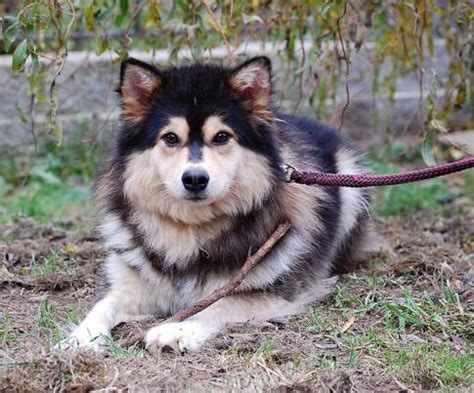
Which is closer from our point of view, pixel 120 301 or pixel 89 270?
pixel 120 301

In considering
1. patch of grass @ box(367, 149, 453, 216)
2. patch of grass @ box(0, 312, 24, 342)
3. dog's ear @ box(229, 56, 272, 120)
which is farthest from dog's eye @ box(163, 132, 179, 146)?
patch of grass @ box(367, 149, 453, 216)

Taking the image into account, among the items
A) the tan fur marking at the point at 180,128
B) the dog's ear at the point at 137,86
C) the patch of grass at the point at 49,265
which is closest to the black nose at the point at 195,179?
the tan fur marking at the point at 180,128

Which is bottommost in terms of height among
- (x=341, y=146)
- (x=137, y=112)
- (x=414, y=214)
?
(x=414, y=214)

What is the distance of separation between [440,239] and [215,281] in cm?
198

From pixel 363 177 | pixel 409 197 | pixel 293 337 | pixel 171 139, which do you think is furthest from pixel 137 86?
pixel 409 197

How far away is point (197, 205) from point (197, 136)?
12.0 inches

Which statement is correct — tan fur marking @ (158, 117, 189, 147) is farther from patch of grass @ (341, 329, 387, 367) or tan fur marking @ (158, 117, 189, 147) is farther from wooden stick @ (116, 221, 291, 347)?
patch of grass @ (341, 329, 387, 367)

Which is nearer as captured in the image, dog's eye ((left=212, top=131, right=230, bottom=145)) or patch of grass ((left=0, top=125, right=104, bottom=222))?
dog's eye ((left=212, top=131, right=230, bottom=145))

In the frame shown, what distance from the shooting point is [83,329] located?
3.72 meters

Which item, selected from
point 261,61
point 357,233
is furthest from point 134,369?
point 357,233

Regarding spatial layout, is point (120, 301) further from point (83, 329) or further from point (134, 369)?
point (134, 369)

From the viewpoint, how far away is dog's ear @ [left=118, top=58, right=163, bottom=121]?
386cm

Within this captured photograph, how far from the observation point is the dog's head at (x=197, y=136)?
3.76 metres

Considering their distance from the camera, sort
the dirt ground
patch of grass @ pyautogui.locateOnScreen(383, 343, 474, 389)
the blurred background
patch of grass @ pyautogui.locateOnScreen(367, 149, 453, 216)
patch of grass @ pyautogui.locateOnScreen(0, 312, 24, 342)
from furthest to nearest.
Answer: patch of grass @ pyautogui.locateOnScreen(367, 149, 453, 216), the blurred background, patch of grass @ pyautogui.locateOnScreen(0, 312, 24, 342), patch of grass @ pyautogui.locateOnScreen(383, 343, 474, 389), the dirt ground
